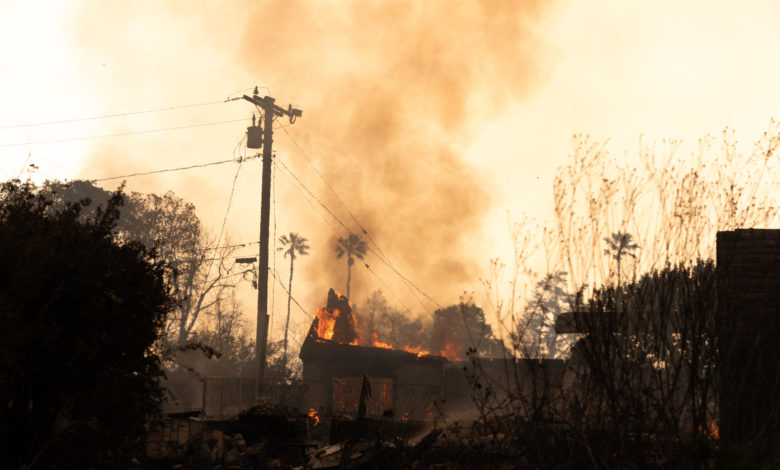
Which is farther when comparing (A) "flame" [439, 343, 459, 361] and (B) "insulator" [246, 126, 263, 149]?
(A) "flame" [439, 343, 459, 361]

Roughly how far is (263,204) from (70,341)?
1869 cm

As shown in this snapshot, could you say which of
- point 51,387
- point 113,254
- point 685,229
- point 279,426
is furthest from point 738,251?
point 279,426

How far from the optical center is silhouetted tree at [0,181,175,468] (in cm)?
805

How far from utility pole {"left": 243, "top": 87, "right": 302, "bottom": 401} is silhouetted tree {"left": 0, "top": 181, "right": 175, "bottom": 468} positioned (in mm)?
15984

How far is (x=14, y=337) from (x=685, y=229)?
7.38 meters

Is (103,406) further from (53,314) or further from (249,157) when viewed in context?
(249,157)

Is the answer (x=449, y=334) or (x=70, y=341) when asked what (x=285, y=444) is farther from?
(x=449, y=334)

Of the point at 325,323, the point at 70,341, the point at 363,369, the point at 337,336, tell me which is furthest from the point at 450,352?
the point at 70,341

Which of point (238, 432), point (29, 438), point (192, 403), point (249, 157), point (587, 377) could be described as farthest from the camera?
point (192, 403)

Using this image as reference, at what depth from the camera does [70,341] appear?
28.3 feet

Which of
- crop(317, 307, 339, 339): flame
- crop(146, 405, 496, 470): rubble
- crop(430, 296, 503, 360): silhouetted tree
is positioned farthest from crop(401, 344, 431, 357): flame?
crop(146, 405, 496, 470): rubble

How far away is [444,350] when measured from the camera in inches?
2156

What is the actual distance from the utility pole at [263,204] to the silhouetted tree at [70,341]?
16.0 m

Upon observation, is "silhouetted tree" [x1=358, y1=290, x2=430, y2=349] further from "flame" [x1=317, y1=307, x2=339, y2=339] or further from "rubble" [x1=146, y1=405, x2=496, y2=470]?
"rubble" [x1=146, y1=405, x2=496, y2=470]
